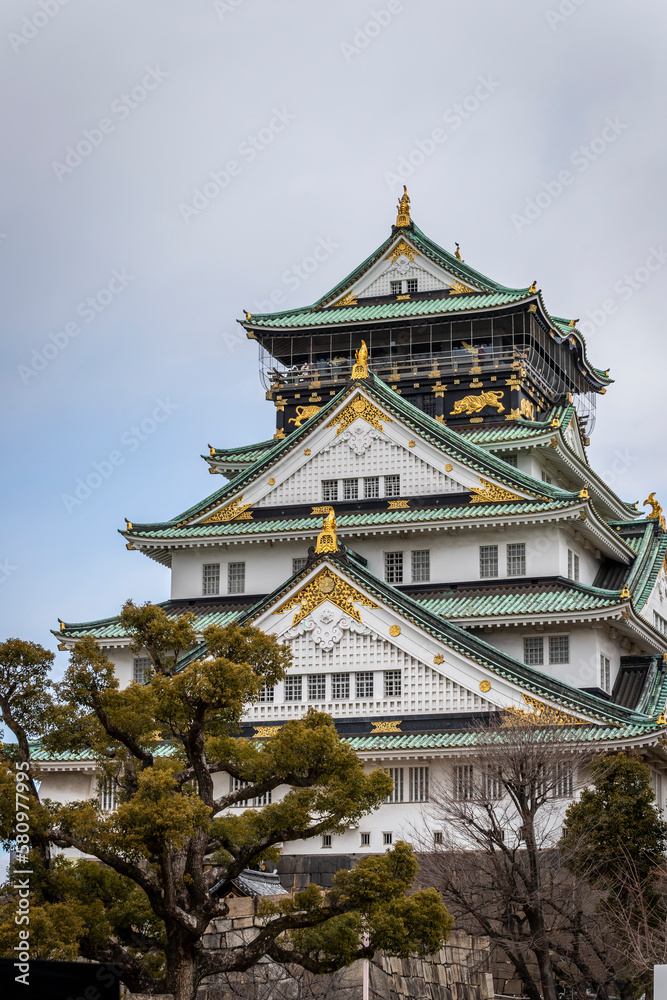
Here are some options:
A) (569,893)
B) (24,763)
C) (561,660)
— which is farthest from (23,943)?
(561,660)

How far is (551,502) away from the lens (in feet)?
145

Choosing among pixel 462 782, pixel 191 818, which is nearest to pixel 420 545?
pixel 462 782

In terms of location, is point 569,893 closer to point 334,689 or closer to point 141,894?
point 141,894

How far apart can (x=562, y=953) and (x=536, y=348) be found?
2973cm

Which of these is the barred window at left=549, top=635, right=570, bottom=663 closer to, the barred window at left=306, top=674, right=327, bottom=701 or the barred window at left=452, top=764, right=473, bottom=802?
the barred window at left=452, top=764, right=473, bottom=802

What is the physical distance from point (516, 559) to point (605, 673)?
4665 mm

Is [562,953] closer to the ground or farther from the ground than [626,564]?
closer to the ground

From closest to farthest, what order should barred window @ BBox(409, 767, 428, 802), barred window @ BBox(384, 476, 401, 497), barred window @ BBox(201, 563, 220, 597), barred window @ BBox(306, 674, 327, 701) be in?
barred window @ BBox(409, 767, 428, 802)
barred window @ BBox(306, 674, 327, 701)
barred window @ BBox(384, 476, 401, 497)
barred window @ BBox(201, 563, 220, 597)

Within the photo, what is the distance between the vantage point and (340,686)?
41.8m

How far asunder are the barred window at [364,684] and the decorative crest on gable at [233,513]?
30.1ft

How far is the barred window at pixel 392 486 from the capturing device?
1885 inches

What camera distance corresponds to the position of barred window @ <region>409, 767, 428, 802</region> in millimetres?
39875

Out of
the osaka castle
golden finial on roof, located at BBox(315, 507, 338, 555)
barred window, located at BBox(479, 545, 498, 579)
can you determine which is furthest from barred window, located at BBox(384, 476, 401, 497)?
golden finial on roof, located at BBox(315, 507, 338, 555)

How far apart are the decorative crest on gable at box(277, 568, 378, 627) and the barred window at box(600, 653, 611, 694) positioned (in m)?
7.68
